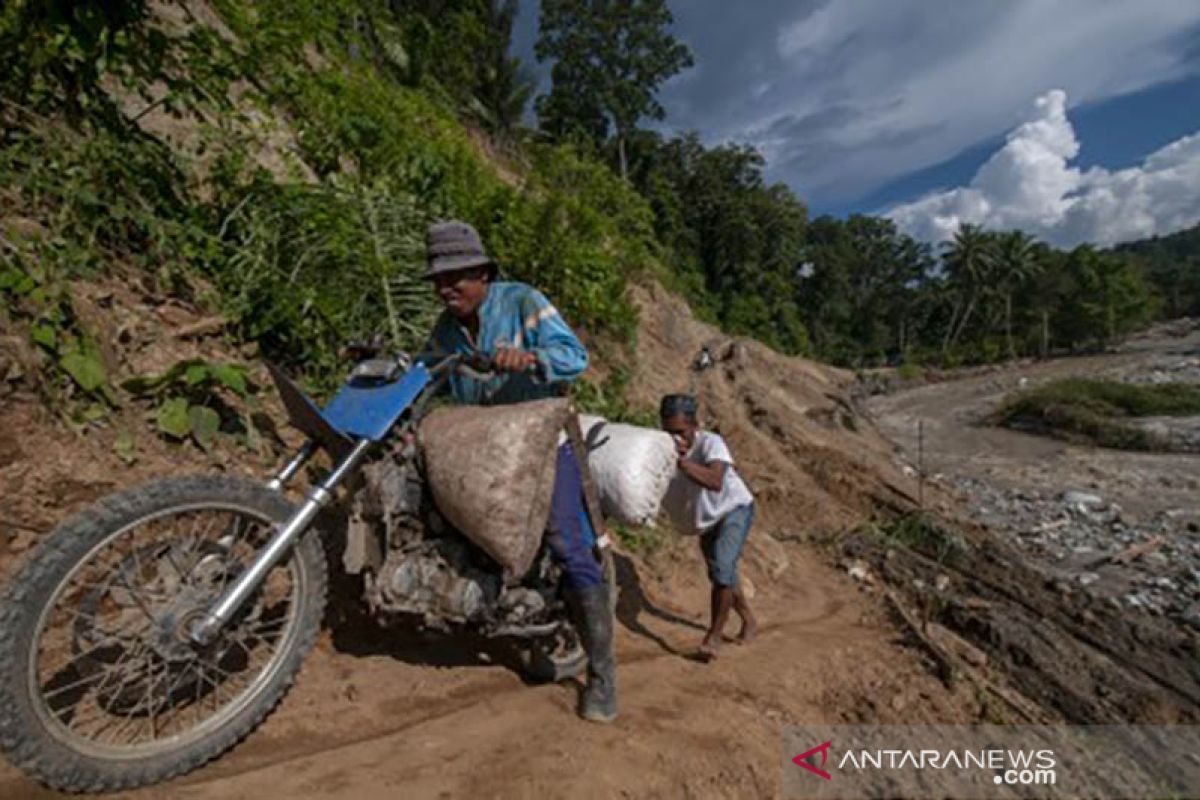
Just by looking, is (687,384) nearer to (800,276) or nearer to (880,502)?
(880,502)

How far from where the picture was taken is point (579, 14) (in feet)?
101

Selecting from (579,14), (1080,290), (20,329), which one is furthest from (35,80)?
(1080,290)

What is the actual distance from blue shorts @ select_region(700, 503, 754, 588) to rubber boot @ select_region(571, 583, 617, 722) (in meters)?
1.55

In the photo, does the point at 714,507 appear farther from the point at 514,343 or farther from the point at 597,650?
the point at 514,343

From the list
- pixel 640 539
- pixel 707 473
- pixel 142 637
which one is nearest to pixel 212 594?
pixel 142 637

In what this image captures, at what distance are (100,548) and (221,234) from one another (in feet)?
9.99

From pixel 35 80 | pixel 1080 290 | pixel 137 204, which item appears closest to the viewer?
pixel 35 80

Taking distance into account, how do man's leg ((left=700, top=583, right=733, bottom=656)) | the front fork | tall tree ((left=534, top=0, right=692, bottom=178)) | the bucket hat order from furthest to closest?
tall tree ((left=534, top=0, right=692, bottom=178))
man's leg ((left=700, top=583, right=733, bottom=656))
the bucket hat
the front fork

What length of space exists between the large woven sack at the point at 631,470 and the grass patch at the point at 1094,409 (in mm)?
22171

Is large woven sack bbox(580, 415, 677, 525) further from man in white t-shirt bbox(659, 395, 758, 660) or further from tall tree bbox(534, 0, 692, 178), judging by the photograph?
tall tree bbox(534, 0, 692, 178)

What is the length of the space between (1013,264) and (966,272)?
3.93 m

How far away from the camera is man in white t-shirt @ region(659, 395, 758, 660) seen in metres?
3.85

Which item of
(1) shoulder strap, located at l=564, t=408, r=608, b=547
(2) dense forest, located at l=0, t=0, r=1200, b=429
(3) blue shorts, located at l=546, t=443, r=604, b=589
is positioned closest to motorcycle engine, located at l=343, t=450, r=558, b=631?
(3) blue shorts, located at l=546, t=443, r=604, b=589

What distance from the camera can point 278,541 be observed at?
6.70ft
